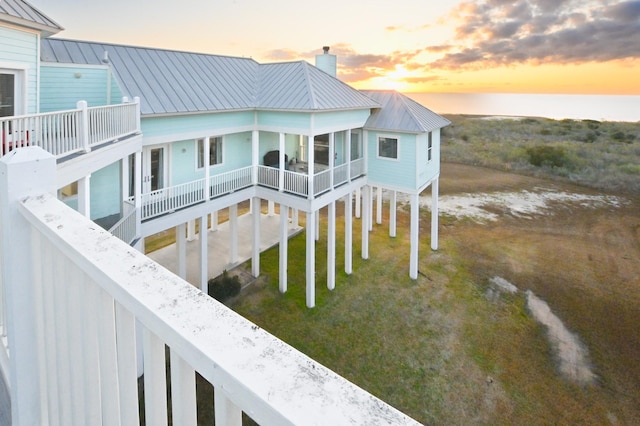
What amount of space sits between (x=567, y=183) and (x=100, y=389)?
34.9m

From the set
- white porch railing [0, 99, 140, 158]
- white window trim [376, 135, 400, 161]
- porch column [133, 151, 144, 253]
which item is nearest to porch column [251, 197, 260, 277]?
porch column [133, 151, 144, 253]

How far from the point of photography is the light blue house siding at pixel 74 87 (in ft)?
32.2

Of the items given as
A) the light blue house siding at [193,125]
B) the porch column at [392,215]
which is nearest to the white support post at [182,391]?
the light blue house siding at [193,125]

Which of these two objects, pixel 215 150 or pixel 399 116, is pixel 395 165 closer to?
pixel 399 116

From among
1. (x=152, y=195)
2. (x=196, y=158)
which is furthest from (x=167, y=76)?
(x=152, y=195)

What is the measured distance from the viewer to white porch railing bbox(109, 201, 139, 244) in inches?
358

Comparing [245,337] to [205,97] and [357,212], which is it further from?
[357,212]

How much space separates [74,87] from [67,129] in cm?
416

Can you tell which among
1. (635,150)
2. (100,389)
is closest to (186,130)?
(100,389)

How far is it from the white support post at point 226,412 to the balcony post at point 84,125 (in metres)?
8.02

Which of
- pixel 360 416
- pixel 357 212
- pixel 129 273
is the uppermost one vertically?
pixel 129 273

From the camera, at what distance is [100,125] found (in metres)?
8.48

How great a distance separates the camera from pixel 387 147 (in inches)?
637

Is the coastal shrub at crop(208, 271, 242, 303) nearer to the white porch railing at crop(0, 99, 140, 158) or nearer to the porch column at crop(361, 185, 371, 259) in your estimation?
the porch column at crop(361, 185, 371, 259)
